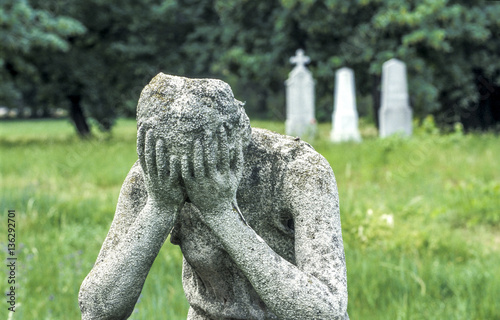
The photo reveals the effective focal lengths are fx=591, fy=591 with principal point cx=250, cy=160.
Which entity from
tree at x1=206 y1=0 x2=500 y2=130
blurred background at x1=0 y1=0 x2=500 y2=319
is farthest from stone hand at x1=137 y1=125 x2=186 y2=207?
tree at x1=206 y1=0 x2=500 y2=130

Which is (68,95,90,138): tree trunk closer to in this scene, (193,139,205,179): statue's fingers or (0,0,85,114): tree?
(0,0,85,114): tree

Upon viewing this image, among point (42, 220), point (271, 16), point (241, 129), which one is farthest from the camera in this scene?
point (271, 16)

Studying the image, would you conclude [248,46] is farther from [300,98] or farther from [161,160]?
[161,160]

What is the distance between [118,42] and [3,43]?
497 cm

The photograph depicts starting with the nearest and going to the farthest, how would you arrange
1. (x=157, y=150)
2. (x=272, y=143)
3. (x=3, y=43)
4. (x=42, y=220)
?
1. (x=157, y=150)
2. (x=272, y=143)
3. (x=42, y=220)
4. (x=3, y=43)

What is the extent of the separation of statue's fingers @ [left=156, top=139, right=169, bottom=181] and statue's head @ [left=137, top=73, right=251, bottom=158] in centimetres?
2

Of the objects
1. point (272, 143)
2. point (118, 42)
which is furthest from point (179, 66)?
point (272, 143)

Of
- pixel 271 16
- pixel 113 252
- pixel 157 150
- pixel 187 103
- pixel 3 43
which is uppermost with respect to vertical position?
pixel 271 16

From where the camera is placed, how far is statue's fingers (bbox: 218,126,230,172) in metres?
1.48

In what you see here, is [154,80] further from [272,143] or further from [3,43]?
[3,43]

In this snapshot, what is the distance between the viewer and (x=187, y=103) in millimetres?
1481

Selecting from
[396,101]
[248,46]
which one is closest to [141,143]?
[396,101]

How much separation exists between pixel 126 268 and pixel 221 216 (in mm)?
312

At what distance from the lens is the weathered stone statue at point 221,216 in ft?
4.87
